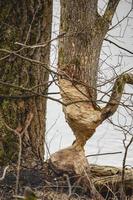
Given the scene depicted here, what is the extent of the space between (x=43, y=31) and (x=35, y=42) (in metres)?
0.13

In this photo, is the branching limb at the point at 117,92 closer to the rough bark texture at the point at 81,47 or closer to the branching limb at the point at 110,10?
the rough bark texture at the point at 81,47

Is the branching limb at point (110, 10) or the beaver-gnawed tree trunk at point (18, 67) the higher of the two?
the branching limb at point (110, 10)

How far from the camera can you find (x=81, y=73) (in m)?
3.69

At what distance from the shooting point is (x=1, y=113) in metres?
3.60

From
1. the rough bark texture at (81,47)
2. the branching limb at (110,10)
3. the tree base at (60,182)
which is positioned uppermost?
the branching limb at (110,10)

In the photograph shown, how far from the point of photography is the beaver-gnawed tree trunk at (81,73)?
3438mm

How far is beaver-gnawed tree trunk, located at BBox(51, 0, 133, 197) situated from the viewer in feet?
11.3

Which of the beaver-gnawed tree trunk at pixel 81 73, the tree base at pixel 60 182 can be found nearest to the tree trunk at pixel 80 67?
the beaver-gnawed tree trunk at pixel 81 73

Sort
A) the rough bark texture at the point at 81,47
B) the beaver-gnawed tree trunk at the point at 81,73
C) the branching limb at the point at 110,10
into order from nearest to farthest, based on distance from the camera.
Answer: the beaver-gnawed tree trunk at the point at 81,73, the rough bark texture at the point at 81,47, the branching limb at the point at 110,10

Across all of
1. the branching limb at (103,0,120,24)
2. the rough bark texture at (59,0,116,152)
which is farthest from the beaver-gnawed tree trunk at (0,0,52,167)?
the branching limb at (103,0,120,24)

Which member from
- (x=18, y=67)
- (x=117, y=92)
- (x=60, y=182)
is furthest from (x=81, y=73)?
(x=60, y=182)

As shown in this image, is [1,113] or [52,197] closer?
[52,197]

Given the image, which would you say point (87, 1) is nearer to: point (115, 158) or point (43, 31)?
point (43, 31)

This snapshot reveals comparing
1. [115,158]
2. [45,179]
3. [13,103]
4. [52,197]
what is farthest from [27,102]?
[115,158]
